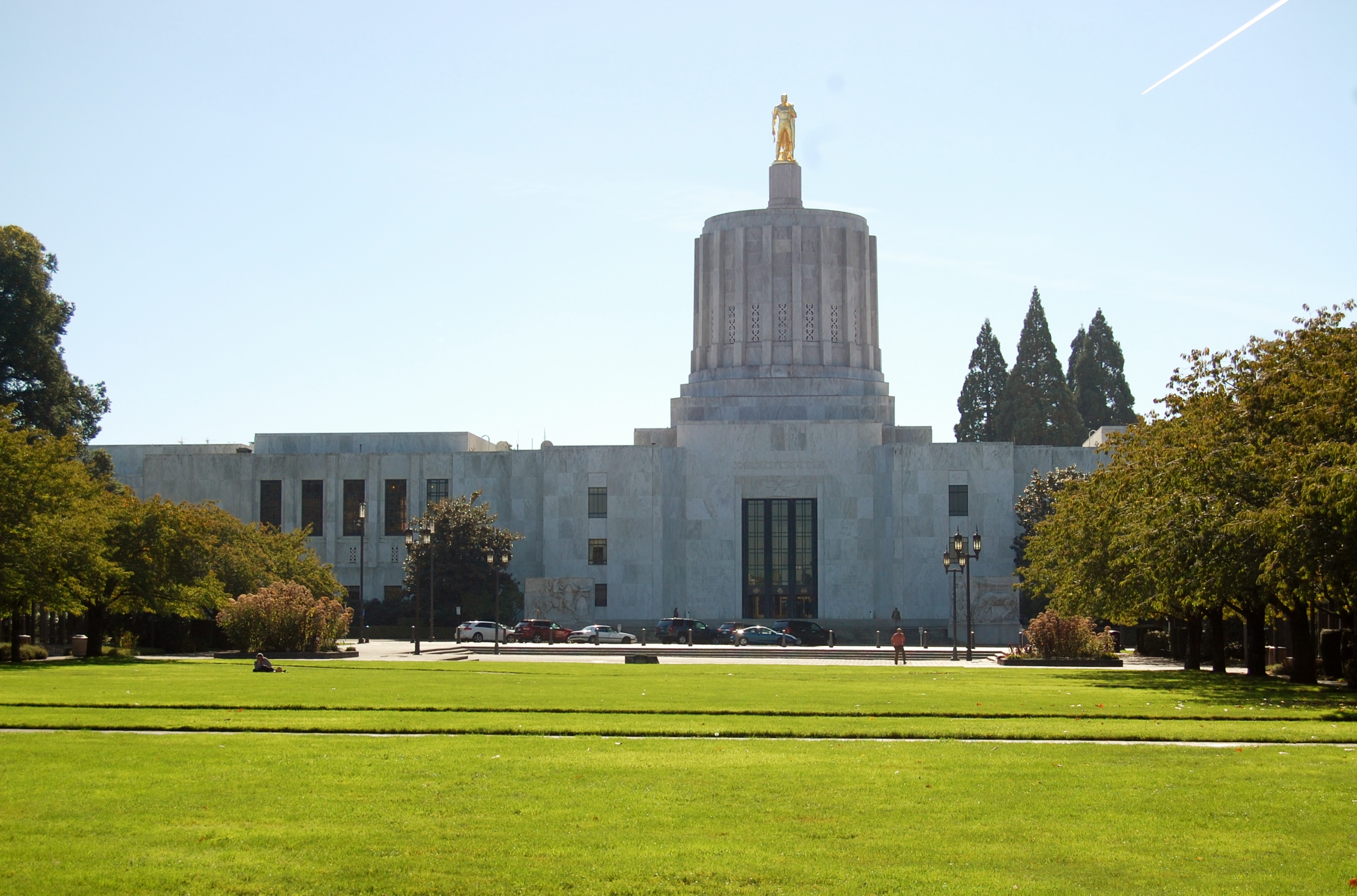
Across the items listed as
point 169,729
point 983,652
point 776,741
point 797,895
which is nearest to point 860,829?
point 797,895

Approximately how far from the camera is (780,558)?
265 ft

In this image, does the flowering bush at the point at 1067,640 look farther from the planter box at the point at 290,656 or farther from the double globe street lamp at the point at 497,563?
the planter box at the point at 290,656

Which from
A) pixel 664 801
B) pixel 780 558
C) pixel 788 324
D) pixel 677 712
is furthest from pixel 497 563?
pixel 664 801

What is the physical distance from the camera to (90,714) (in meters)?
19.5

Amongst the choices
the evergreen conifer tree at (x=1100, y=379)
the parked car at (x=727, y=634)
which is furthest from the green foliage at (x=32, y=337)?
the evergreen conifer tree at (x=1100, y=379)

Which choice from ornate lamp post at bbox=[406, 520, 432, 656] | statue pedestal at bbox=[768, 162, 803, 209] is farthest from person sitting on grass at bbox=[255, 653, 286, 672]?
statue pedestal at bbox=[768, 162, 803, 209]

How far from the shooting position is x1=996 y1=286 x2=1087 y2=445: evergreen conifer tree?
95000 millimetres

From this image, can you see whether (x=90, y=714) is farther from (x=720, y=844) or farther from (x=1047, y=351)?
(x=1047, y=351)

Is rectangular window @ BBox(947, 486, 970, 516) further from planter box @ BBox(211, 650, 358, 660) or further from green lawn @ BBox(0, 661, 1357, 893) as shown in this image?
green lawn @ BBox(0, 661, 1357, 893)

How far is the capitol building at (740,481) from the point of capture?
78.9 metres

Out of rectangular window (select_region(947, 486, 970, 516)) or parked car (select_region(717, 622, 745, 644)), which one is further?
rectangular window (select_region(947, 486, 970, 516))

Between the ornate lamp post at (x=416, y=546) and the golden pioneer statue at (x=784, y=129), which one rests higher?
the golden pioneer statue at (x=784, y=129)

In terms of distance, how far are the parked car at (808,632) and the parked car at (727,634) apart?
79.7 inches

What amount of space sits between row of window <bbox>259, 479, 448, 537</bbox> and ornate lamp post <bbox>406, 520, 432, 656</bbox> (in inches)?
105
